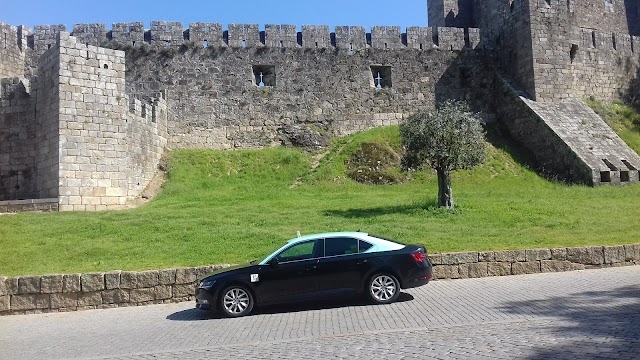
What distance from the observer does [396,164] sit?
78.0ft

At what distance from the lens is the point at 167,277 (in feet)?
34.2

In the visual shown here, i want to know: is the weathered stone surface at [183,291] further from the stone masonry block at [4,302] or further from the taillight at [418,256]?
the taillight at [418,256]

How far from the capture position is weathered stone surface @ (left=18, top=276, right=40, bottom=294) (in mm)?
10109

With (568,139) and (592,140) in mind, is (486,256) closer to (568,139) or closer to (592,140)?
(568,139)

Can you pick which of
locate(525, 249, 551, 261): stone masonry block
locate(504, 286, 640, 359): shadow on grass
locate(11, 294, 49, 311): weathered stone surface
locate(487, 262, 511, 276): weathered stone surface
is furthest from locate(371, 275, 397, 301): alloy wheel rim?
locate(11, 294, 49, 311): weathered stone surface

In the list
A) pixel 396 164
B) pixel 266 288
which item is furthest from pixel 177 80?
pixel 266 288

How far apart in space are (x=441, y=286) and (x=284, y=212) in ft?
24.8

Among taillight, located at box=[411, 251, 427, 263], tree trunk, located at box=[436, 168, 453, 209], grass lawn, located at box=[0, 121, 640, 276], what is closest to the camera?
taillight, located at box=[411, 251, 427, 263]

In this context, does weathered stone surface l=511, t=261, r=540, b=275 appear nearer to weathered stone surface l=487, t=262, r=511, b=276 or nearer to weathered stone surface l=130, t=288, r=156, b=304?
weathered stone surface l=487, t=262, r=511, b=276

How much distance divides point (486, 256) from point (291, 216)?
676 cm

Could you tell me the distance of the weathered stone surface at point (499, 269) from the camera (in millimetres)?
11289

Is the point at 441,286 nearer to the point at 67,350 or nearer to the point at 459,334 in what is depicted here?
the point at 459,334

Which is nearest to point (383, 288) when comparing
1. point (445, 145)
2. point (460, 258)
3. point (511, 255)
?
point (460, 258)

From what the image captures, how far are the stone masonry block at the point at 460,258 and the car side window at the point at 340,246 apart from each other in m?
2.48
